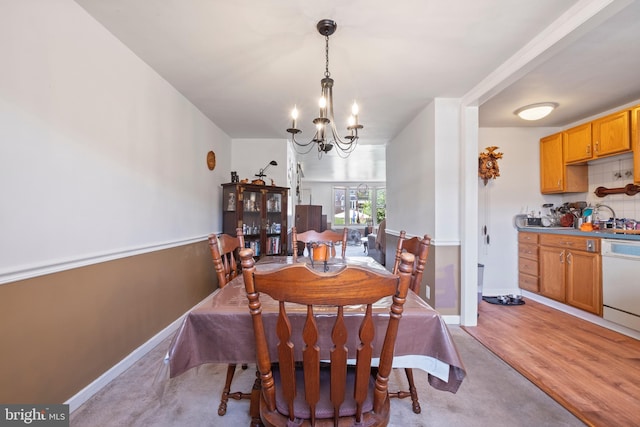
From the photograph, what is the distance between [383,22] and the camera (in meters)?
1.71

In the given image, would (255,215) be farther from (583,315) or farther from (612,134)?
(612,134)

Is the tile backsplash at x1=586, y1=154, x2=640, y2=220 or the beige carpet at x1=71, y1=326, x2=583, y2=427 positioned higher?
the tile backsplash at x1=586, y1=154, x2=640, y2=220

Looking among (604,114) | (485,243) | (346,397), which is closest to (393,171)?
(485,243)

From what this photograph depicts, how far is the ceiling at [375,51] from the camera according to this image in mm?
1606

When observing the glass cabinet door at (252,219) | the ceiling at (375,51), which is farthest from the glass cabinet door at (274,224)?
the ceiling at (375,51)

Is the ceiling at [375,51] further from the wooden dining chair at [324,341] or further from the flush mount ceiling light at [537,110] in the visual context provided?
the wooden dining chair at [324,341]

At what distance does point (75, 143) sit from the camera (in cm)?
158

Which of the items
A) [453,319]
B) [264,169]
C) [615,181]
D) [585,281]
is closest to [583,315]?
[585,281]

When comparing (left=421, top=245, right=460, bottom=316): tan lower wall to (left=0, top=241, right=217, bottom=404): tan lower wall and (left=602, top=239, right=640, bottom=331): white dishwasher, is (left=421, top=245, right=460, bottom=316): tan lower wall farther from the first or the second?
(left=0, top=241, right=217, bottom=404): tan lower wall

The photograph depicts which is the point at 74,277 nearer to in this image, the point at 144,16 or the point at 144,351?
the point at 144,351

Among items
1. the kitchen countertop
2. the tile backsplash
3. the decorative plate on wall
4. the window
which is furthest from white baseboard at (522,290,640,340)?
the window

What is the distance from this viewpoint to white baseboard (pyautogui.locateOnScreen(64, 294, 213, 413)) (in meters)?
1.56

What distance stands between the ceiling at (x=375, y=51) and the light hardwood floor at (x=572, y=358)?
2144 millimetres

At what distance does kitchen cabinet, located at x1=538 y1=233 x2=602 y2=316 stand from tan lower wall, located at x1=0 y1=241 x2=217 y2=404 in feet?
13.4
